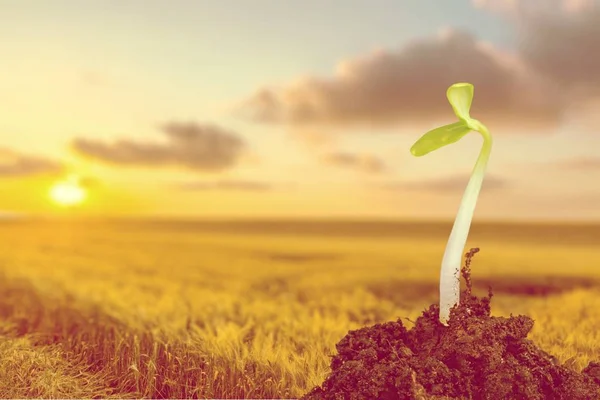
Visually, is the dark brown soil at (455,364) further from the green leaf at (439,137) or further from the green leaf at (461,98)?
the green leaf at (461,98)

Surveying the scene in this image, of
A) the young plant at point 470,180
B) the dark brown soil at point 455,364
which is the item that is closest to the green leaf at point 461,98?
the young plant at point 470,180

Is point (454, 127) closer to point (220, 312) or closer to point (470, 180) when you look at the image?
point (470, 180)

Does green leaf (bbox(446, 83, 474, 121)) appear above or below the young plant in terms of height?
above

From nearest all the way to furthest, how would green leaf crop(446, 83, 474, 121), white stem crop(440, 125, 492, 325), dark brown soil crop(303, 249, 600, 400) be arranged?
1. dark brown soil crop(303, 249, 600, 400)
2. white stem crop(440, 125, 492, 325)
3. green leaf crop(446, 83, 474, 121)

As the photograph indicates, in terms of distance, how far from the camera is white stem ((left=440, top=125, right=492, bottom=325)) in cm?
274

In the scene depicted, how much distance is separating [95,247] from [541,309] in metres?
6.30

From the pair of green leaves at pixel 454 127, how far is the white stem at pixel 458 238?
2.9 inches

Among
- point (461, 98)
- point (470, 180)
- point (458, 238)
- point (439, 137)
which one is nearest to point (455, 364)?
point (458, 238)

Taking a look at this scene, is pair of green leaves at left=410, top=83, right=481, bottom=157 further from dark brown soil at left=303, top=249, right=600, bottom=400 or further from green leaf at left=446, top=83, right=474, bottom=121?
dark brown soil at left=303, top=249, right=600, bottom=400

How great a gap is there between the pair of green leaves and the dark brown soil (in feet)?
1.76

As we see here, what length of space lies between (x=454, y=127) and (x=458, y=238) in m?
0.52

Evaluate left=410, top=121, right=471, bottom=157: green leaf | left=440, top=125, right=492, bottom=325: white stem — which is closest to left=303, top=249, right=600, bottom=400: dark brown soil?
left=440, top=125, right=492, bottom=325: white stem

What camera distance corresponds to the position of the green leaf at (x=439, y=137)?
290 cm

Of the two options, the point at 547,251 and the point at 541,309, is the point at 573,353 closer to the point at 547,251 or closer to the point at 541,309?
the point at 541,309
